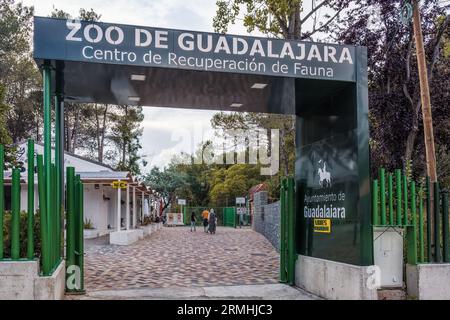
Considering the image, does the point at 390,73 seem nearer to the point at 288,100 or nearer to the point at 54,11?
the point at 288,100

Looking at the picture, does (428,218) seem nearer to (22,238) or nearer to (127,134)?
(22,238)

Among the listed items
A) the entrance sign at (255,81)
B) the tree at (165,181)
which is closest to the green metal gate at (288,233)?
the entrance sign at (255,81)

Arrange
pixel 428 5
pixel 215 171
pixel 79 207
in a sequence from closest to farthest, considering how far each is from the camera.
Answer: pixel 79 207, pixel 428 5, pixel 215 171

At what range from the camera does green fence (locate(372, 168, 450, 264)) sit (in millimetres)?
7848

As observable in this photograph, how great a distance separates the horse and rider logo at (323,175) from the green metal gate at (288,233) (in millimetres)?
886

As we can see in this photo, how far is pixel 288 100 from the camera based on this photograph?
940 cm

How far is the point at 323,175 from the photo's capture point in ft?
29.8

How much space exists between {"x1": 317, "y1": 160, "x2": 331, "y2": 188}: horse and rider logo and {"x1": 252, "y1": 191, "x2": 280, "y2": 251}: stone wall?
9.08m

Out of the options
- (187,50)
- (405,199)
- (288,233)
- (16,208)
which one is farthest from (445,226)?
(16,208)

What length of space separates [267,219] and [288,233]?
14.3 m

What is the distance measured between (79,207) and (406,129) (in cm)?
909

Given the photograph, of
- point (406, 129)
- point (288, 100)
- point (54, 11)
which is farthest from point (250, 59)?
point (54, 11)

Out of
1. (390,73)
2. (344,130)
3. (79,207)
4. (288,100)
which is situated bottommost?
(79,207)

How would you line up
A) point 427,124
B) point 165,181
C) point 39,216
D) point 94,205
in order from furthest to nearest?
point 165,181 < point 94,205 < point 427,124 < point 39,216
